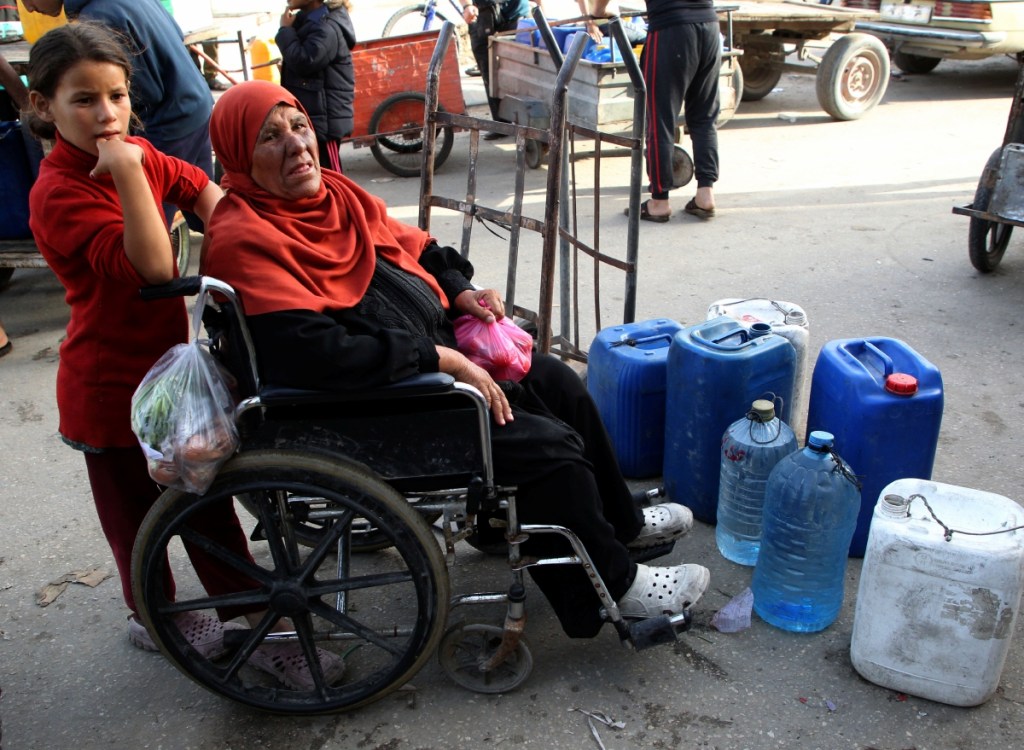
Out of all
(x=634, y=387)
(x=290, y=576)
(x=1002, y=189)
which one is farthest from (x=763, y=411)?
(x=1002, y=189)

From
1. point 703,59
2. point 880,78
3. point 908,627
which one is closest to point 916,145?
point 880,78

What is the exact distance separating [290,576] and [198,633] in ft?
1.88

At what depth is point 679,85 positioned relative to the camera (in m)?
5.44

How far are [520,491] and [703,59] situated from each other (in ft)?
13.6

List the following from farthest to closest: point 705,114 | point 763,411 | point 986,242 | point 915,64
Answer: point 915,64, point 705,114, point 986,242, point 763,411

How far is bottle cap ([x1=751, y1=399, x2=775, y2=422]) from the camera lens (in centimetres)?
257

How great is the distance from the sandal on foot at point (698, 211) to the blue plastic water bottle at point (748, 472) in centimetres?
332

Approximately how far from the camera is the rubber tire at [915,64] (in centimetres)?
984

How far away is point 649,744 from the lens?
2123mm

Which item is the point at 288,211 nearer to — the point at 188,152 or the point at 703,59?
the point at 188,152

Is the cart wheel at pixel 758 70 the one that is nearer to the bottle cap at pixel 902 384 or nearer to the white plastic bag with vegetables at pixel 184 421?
the bottle cap at pixel 902 384

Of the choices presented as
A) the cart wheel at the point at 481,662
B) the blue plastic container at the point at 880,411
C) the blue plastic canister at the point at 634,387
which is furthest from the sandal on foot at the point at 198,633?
the blue plastic container at the point at 880,411

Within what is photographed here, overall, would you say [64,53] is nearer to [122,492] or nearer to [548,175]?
[122,492]

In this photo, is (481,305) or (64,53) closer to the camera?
(64,53)
